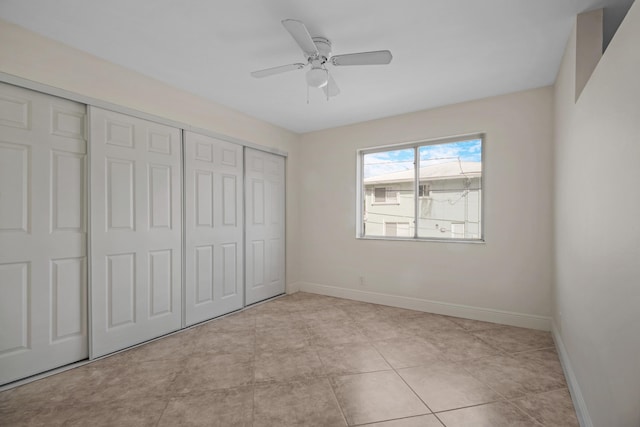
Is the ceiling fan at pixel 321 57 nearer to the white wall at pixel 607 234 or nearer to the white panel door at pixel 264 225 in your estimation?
the white wall at pixel 607 234

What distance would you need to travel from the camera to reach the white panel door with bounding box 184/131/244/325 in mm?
3291

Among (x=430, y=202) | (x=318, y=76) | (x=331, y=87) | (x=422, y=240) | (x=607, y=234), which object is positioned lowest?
(x=422, y=240)

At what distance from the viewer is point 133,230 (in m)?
2.78

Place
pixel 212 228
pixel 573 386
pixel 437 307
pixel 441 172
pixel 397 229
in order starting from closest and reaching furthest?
pixel 573 386 → pixel 212 228 → pixel 437 307 → pixel 441 172 → pixel 397 229

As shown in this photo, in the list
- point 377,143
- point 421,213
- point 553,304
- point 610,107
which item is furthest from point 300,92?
point 553,304

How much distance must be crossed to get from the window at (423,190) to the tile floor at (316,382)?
1245 millimetres

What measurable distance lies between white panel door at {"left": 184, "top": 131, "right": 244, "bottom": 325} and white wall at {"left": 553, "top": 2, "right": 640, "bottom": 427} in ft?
11.0

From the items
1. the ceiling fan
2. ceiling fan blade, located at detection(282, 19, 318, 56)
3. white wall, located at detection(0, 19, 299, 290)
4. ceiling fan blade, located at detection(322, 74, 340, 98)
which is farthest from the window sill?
ceiling fan blade, located at detection(282, 19, 318, 56)

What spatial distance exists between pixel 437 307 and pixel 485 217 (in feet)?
4.08

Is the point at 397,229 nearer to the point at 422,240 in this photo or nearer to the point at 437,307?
the point at 422,240

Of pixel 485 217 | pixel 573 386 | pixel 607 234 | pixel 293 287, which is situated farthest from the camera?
pixel 293 287

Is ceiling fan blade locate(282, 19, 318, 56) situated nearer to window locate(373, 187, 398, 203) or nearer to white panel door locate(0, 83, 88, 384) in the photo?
white panel door locate(0, 83, 88, 384)

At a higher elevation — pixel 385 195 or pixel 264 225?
pixel 385 195

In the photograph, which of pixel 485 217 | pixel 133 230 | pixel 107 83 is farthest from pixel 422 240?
pixel 107 83
